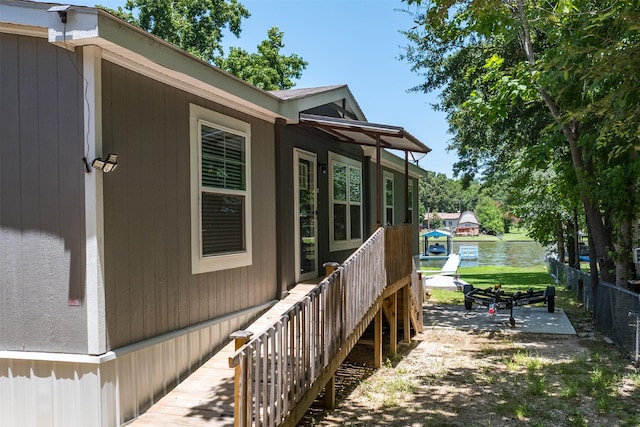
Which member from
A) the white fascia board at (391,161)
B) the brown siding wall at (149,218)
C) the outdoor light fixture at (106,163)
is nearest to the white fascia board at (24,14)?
the brown siding wall at (149,218)

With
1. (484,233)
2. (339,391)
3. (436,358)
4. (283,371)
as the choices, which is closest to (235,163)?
(283,371)

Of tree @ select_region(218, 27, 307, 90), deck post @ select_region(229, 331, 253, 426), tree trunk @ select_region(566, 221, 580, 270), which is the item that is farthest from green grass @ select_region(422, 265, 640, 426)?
tree @ select_region(218, 27, 307, 90)

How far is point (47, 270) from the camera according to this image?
3959 millimetres

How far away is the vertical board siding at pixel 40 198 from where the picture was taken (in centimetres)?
393

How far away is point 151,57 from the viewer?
4.27 metres

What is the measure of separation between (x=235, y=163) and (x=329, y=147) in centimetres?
308

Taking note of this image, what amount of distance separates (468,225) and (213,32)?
6056 cm

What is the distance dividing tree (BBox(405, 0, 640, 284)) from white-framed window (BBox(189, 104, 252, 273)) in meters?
2.81

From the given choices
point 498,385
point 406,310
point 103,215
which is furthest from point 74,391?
point 406,310

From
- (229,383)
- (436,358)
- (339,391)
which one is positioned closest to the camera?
(229,383)

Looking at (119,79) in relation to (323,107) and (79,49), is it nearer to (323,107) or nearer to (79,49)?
(79,49)

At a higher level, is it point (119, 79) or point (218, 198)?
point (119, 79)

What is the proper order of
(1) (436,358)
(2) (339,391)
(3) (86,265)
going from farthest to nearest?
(1) (436,358) → (2) (339,391) → (3) (86,265)

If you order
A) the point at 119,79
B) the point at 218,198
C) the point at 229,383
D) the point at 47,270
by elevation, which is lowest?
the point at 229,383
